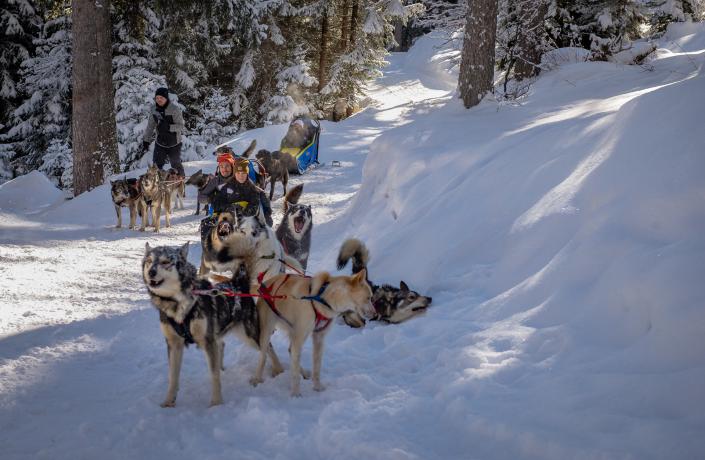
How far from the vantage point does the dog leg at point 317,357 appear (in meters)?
4.12

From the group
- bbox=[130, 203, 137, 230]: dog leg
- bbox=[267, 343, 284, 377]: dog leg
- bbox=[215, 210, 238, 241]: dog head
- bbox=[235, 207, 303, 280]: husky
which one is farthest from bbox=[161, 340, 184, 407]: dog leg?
bbox=[130, 203, 137, 230]: dog leg

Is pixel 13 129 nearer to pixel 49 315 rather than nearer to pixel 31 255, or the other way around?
pixel 31 255

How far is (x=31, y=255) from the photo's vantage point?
298 inches

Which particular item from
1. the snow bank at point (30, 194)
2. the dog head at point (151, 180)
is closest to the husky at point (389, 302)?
the dog head at point (151, 180)

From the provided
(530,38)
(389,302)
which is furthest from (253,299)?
(530,38)

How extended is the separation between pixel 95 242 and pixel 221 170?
9.26 feet

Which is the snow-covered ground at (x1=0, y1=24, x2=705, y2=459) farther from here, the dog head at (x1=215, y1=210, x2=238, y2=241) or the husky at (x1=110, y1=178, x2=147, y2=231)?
the husky at (x1=110, y1=178, x2=147, y2=231)

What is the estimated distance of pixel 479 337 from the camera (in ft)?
14.3

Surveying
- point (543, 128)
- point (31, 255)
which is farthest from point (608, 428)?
point (31, 255)

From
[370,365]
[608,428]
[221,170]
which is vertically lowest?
[370,365]

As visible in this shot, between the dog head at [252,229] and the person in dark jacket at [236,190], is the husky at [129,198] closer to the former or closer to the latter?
the person in dark jacket at [236,190]

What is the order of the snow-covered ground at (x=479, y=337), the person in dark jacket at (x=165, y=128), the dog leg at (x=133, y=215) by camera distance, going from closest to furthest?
the snow-covered ground at (x=479, y=337)
the dog leg at (x=133, y=215)
the person in dark jacket at (x=165, y=128)

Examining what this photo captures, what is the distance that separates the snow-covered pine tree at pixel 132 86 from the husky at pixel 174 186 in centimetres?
568

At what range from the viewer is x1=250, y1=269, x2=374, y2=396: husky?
13.5 ft
